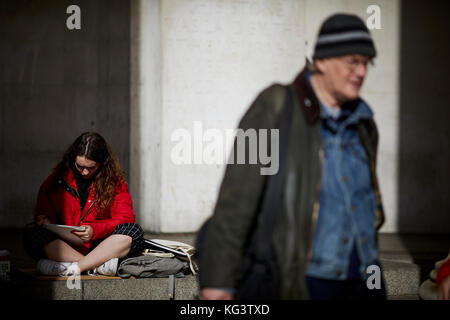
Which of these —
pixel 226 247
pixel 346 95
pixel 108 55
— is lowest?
pixel 226 247

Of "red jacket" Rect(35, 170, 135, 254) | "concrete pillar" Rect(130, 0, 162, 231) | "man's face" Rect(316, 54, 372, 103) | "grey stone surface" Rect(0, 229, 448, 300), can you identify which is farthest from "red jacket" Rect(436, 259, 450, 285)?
"concrete pillar" Rect(130, 0, 162, 231)

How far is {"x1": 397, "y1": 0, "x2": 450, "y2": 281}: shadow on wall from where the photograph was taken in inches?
399

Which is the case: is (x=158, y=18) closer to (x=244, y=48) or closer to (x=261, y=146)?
(x=244, y=48)

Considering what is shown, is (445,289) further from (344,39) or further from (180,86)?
(180,86)

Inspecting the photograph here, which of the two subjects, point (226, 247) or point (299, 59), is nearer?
point (226, 247)

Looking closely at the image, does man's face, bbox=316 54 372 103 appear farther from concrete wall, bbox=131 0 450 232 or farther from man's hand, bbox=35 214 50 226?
concrete wall, bbox=131 0 450 232

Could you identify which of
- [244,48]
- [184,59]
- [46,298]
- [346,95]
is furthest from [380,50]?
[346,95]

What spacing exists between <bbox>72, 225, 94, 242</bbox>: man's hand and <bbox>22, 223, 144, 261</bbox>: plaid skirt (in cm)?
19

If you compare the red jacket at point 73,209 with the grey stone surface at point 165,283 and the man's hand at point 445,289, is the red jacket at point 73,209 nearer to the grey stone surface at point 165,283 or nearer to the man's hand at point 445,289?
the grey stone surface at point 165,283

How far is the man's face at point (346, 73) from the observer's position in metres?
2.66
